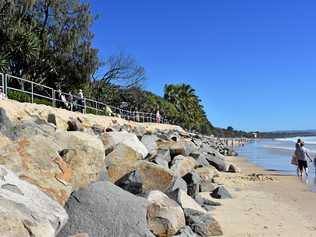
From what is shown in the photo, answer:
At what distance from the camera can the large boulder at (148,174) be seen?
30.3ft

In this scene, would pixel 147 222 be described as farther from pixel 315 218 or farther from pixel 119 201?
pixel 315 218

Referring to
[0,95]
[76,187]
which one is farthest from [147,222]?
[0,95]

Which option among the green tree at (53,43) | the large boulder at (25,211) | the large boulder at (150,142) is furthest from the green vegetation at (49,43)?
the large boulder at (25,211)

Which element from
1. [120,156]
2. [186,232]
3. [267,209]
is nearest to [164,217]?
[186,232]

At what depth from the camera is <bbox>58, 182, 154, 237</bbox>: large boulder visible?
20.0 ft

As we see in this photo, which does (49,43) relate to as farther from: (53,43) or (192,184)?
(192,184)

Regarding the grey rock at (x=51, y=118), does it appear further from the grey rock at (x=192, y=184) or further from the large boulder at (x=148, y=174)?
the large boulder at (x=148, y=174)

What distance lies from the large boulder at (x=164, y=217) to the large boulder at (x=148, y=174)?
170cm

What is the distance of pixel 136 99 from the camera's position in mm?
53062

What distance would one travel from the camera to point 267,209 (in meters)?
10.8

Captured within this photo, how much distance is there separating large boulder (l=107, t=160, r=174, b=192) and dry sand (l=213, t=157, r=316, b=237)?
1190 millimetres

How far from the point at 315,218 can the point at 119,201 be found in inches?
202

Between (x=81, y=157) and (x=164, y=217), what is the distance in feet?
5.38

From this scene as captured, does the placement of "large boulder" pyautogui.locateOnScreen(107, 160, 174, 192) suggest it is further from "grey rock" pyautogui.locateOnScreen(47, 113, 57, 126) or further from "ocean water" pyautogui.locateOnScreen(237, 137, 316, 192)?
"ocean water" pyautogui.locateOnScreen(237, 137, 316, 192)
